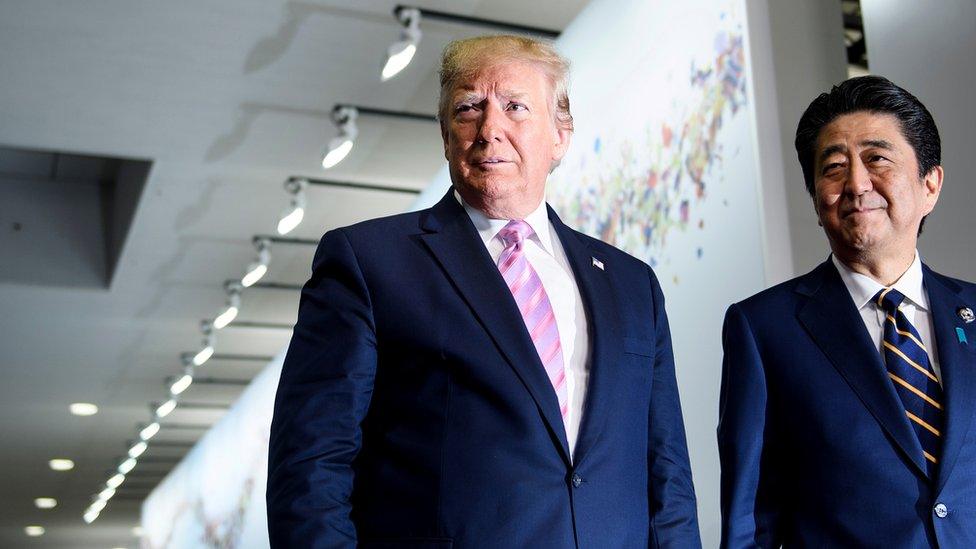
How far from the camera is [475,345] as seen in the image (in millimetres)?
1668

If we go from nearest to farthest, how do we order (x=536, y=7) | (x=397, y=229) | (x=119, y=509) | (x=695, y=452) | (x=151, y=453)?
1. (x=397, y=229)
2. (x=695, y=452)
3. (x=536, y=7)
4. (x=151, y=453)
5. (x=119, y=509)

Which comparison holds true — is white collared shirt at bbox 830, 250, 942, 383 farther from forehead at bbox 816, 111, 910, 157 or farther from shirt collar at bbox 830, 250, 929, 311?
forehead at bbox 816, 111, 910, 157

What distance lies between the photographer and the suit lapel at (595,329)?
1654mm

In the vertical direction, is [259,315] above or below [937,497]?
above

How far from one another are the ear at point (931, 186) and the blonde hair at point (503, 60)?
1.92 feet

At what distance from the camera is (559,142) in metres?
1.93

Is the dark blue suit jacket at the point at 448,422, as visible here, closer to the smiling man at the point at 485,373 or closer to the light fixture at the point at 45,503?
the smiling man at the point at 485,373

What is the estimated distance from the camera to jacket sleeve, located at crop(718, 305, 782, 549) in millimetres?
1812

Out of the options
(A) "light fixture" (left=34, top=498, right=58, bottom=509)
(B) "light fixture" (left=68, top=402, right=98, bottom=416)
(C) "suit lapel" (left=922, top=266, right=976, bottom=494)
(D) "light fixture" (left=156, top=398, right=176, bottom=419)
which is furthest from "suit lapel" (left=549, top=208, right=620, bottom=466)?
(A) "light fixture" (left=34, top=498, right=58, bottom=509)

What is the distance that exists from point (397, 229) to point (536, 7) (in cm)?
333

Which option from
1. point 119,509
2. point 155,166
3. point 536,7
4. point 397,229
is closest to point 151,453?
point 119,509

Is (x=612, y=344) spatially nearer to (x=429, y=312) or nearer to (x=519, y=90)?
(x=429, y=312)

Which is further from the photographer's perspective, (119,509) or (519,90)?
(119,509)

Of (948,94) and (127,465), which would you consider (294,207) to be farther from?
(127,465)
